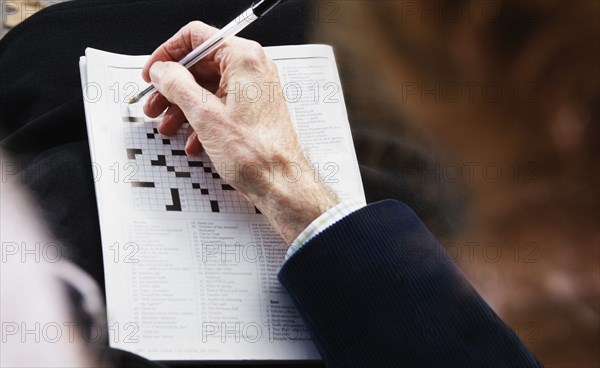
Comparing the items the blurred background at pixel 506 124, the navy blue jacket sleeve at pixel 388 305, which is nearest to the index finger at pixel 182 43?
the blurred background at pixel 506 124

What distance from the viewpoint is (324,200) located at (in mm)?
801

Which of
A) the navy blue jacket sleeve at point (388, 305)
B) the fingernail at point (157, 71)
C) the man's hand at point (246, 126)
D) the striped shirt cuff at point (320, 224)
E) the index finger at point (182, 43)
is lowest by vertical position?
the navy blue jacket sleeve at point (388, 305)

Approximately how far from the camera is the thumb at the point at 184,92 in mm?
829

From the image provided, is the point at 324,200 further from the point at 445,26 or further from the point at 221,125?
the point at 445,26

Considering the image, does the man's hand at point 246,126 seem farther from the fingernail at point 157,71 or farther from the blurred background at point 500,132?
the blurred background at point 500,132

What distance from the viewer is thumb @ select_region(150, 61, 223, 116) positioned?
2.72ft

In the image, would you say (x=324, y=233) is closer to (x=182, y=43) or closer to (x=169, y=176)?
(x=169, y=176)

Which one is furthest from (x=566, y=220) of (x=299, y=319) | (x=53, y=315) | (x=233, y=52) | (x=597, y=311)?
(x=53, y=315)

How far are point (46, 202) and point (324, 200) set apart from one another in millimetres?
317

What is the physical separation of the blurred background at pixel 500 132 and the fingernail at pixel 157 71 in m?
0.27

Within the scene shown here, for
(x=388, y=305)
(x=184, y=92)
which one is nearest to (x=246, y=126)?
(x=184, y=92)

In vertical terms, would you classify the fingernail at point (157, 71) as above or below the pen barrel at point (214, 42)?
below

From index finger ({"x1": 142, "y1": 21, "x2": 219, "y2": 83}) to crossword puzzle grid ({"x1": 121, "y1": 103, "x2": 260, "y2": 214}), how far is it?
63mm

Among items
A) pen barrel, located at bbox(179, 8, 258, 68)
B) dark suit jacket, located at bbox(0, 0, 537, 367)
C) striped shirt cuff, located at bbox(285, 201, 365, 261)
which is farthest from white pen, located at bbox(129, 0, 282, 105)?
striped shirt cuff, located at bbox(285, 201, 365, 261)
